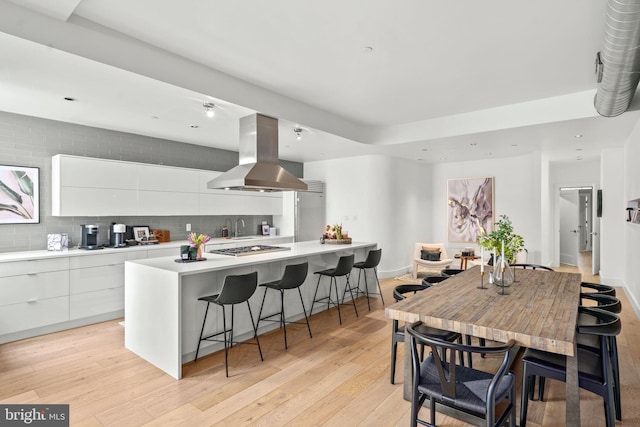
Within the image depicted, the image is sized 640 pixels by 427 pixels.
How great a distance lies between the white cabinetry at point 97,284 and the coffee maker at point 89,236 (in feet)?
0.96

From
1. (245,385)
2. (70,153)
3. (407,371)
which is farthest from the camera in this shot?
(70,153)

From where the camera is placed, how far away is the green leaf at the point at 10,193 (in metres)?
4.07

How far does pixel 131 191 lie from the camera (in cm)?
492

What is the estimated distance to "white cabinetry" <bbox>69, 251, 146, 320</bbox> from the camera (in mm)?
4156

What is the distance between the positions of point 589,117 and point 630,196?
2.01 metres

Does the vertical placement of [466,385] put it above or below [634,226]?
below

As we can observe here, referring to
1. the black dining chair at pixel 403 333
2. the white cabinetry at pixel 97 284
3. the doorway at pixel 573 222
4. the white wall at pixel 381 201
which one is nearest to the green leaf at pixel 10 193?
the white cabinetry at pixel 97 284

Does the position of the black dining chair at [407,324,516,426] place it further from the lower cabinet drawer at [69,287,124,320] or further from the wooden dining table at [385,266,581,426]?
the lower cabinet drawer at [69,287,124,320]

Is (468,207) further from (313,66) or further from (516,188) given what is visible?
(313,66)

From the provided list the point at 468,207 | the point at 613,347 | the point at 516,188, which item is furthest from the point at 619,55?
the point at 468,207

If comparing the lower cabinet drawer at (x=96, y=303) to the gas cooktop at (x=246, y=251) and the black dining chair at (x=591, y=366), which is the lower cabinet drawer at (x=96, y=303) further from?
the black dining chair at (x=591, y=366)

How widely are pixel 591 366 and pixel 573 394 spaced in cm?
32

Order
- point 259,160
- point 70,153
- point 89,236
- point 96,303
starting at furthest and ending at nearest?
point 70,153 < point 89,236 < point 96,303 < point 259,160

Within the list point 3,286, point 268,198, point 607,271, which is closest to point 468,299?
point 3,286
